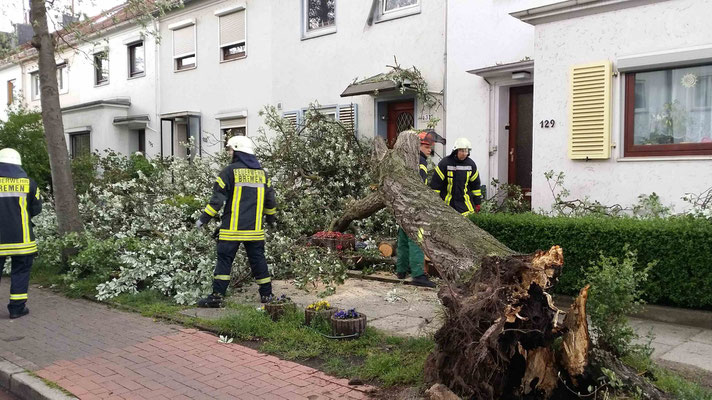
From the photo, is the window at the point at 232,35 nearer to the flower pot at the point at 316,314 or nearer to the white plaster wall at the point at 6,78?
the flower pot at the point at 316,314

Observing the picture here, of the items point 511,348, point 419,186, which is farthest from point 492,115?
point 511,348

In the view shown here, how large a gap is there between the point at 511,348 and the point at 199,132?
1492cm

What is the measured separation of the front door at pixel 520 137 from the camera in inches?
392

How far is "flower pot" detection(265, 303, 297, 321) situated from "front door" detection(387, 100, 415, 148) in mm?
6505

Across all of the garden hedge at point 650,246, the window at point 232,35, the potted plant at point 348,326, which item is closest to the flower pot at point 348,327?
the potted plant at point 348,326

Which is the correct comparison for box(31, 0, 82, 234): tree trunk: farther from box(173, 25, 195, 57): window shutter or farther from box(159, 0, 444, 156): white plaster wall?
box(173, 25, 195, 57): window shutter

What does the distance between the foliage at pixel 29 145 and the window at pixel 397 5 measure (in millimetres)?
8236

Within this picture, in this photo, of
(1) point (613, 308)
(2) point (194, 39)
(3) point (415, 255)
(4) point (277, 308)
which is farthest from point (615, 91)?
(2) point (194, 39)

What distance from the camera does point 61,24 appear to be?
9.63m

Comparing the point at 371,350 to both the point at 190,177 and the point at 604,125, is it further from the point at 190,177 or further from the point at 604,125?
the point at 190,177

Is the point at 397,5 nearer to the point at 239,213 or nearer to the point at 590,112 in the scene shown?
the point at 590,112

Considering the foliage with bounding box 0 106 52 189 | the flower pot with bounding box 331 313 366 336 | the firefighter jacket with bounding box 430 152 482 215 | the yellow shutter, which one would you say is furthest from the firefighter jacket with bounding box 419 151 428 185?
the foliage with bounding box 0 106 52 189

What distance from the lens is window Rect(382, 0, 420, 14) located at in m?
11.7

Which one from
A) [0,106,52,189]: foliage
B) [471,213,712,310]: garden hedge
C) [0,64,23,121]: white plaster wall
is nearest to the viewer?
[471,213,712,310]: garden hedge
